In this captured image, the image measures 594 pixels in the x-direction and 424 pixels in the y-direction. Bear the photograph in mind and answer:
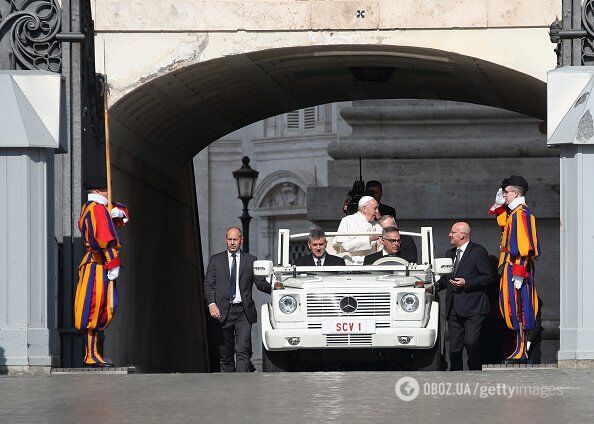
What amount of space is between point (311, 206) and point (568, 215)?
10.8 m

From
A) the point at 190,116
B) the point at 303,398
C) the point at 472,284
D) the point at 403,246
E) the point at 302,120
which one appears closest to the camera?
the point at 303,398

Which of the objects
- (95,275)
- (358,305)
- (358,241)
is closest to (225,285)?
(358,241)

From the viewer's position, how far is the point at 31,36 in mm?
19406

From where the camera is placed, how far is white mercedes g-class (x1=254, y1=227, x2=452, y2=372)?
18.3 meters

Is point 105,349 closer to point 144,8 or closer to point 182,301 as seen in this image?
point 144,8

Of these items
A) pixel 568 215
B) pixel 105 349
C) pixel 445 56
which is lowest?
pixel 105 349

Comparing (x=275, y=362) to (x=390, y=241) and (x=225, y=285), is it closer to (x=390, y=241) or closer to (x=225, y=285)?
(x=390, y=241)

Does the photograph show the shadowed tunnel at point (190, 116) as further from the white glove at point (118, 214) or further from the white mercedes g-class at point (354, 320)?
the white mercedes g-class at point (354, 320)

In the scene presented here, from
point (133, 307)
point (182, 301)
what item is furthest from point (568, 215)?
point (182, 301)

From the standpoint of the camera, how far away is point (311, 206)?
2908 cm

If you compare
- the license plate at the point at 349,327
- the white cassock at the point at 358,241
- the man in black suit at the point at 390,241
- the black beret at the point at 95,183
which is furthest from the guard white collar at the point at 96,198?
the man in black suit at the point at 390,241

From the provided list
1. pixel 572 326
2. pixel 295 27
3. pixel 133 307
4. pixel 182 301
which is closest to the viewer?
pixel 572 326

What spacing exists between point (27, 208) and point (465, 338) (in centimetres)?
481

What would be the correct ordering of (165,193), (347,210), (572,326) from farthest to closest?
(165,193)
(347,210)
(572,326)
